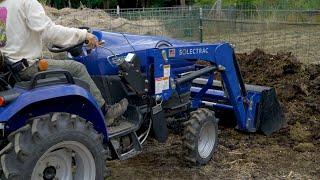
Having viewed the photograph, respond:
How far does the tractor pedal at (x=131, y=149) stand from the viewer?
4.80m

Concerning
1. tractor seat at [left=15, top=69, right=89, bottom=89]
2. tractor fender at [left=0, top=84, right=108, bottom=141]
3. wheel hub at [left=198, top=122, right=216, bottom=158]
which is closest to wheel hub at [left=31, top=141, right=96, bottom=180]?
tractor fender at [left=0, top=84, right=108, bottom=141]

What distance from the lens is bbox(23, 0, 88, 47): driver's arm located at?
4.07m

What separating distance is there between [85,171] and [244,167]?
6.97 ft

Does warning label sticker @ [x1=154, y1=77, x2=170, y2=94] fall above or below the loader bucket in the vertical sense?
above

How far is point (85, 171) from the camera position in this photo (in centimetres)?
423

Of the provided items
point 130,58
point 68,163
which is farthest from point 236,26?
point 68,163

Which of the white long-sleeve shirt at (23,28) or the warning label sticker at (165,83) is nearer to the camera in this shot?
the white long-sleeve shirt at (23,28)

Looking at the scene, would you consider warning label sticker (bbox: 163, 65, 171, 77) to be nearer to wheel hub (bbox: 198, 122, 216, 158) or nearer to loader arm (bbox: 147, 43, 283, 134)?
loader arm (bbox: 147, 43, 283, 134)

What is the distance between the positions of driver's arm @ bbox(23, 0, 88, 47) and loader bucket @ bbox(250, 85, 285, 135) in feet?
9.80

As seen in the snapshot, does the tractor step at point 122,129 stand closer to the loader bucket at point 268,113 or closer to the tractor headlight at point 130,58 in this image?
Answer: the tractor headlight at point 130,58

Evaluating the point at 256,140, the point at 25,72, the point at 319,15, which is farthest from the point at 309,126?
the point at 319,15

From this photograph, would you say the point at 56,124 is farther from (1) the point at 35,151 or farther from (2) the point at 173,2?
(2) the point at 173,2

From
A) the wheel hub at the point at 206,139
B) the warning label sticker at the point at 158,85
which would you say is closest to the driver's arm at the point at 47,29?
the warning label sticker at the point at 158,85

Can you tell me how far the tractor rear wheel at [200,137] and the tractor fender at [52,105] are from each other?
1.35 m
